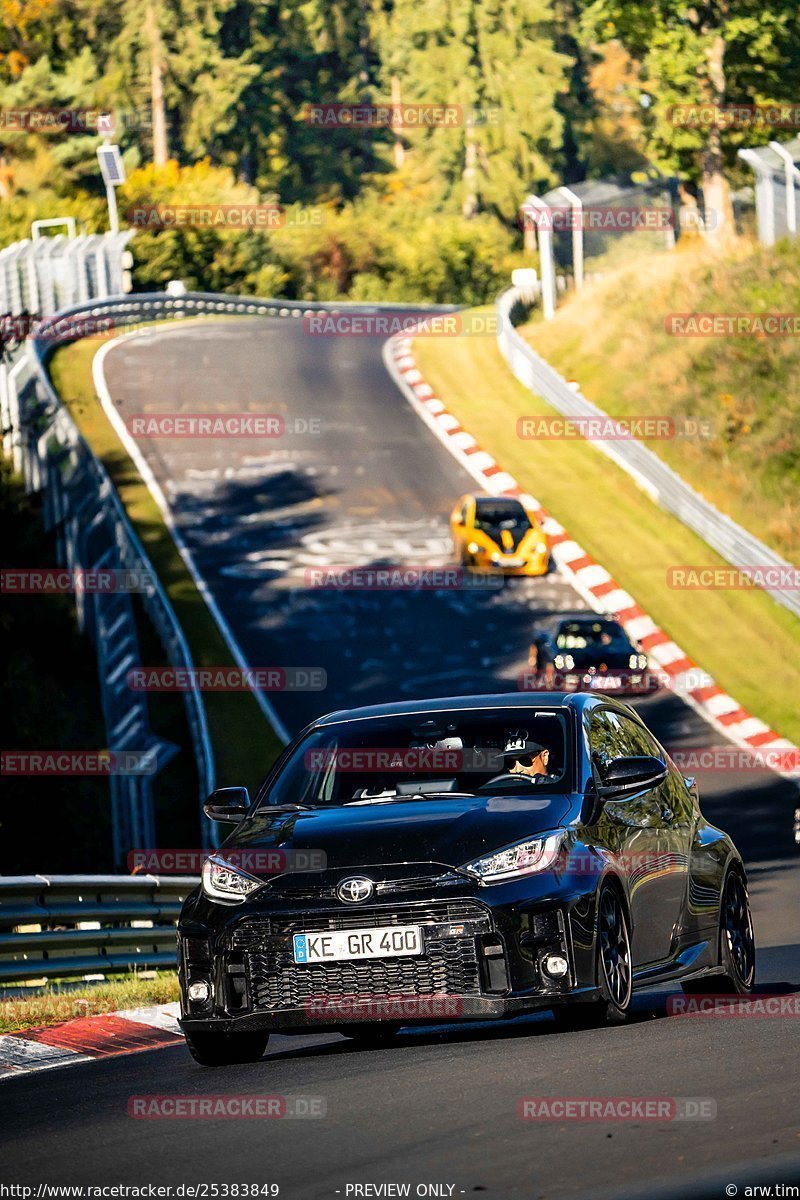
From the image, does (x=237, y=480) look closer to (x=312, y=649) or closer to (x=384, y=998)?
(x=312, y=649)

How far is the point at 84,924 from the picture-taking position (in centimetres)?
1327

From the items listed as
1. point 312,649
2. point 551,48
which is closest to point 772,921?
point 312,649

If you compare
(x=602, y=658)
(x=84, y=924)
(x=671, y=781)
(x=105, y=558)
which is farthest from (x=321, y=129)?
(x=671, y=781)

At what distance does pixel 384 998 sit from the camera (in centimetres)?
822

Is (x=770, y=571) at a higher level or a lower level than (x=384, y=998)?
lower

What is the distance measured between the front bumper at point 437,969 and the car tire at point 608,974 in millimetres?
182

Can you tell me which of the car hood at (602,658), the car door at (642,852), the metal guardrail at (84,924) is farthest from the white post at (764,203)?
the car door at (642,852)

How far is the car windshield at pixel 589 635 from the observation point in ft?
93.0

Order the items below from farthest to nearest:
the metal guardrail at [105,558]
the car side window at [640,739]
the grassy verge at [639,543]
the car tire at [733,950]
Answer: the grassy verge at [639,543], the metal guardrail at [105,558], the car side window at [640,739], the car tire at [733,950]

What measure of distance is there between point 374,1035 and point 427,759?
1.30m

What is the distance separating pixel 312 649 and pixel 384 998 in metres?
22.6

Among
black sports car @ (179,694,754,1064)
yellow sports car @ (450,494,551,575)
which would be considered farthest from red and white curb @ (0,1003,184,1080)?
yellow sports car @ (450,494,551,575)

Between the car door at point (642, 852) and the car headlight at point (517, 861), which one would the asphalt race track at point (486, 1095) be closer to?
the car door at point (642, 852)

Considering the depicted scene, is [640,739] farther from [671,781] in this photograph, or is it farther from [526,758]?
[526,758]
